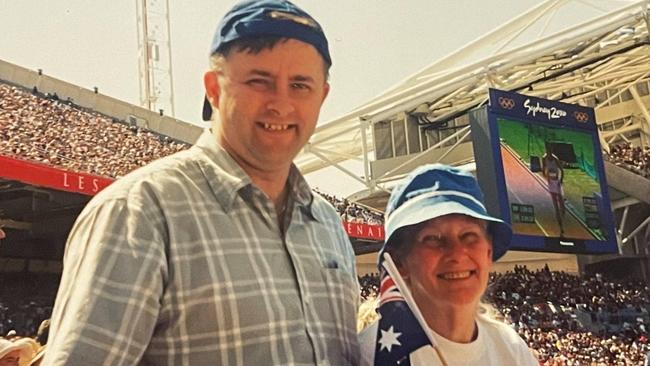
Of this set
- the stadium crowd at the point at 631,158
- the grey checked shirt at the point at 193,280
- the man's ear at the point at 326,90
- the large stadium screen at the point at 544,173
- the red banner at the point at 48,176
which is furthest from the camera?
the stadium crowd at the point at 631,158

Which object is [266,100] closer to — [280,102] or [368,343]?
[280,102]

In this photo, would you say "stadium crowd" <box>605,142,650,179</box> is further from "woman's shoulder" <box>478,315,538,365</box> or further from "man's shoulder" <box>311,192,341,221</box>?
"man's shoulder" <box>311,192,341,221</box>

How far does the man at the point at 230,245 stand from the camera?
1147 millimetres

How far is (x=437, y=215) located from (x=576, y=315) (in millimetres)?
17532

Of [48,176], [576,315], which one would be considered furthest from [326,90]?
[576,315]

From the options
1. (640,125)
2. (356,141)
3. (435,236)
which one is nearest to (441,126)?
(356,141)

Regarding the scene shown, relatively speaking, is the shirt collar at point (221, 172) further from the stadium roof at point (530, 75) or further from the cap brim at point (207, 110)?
the stadium roof at point (530, 75)

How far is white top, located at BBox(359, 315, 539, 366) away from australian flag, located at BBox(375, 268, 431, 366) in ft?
0.06

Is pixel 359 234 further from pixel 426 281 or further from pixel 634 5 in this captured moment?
pixel 426 281

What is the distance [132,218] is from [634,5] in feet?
65.1

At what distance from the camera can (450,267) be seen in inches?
63.3

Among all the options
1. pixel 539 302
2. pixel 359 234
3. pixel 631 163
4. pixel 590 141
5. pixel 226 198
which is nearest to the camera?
pixel 226 198

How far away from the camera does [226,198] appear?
1345 millimetres

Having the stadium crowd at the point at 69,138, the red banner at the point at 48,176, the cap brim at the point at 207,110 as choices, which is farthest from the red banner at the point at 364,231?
the cap brim at the point at 207,110
